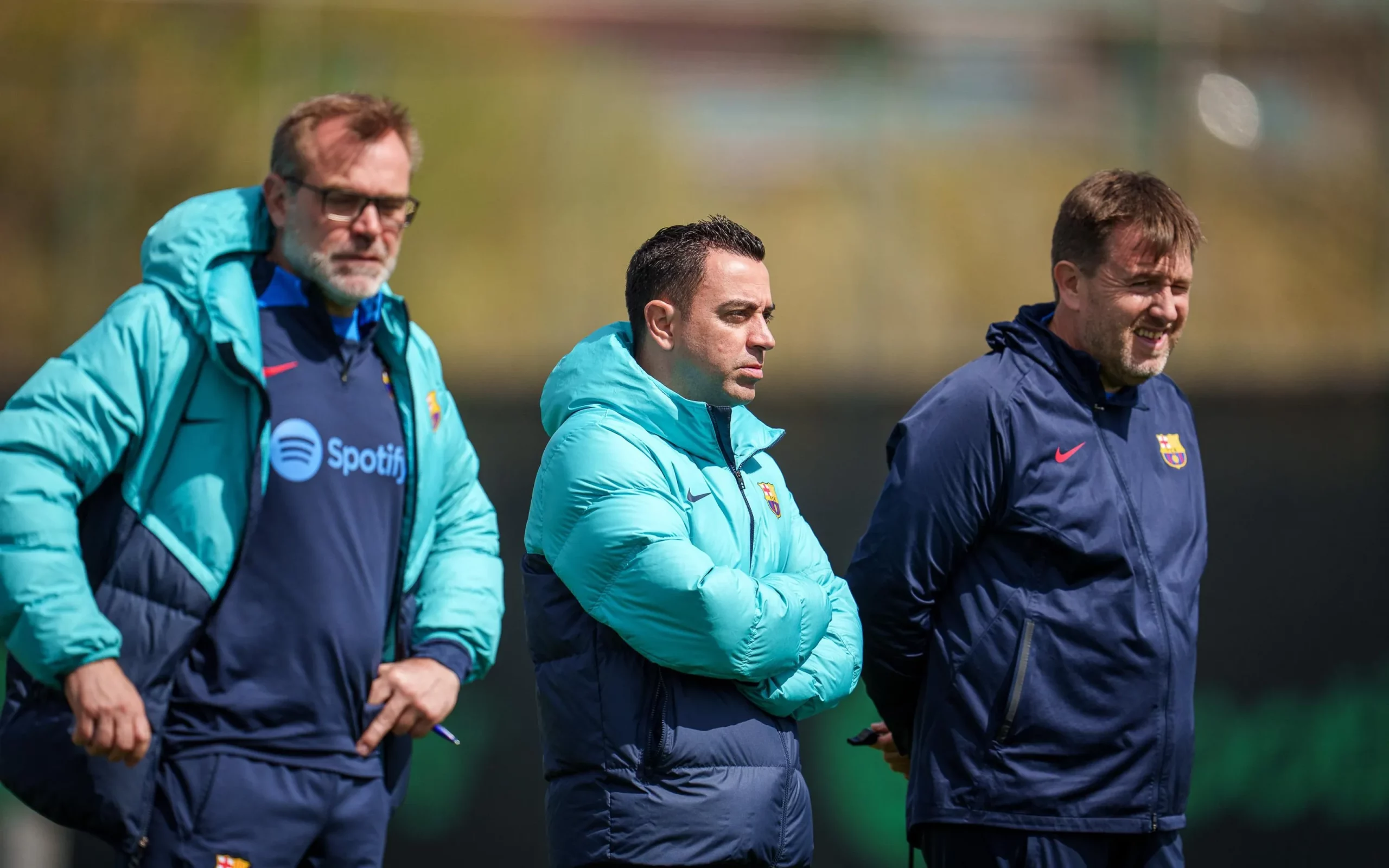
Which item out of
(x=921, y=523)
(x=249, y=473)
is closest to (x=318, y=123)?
(x=249, y=473)

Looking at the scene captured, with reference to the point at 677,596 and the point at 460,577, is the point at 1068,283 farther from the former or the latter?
the point at 460,577

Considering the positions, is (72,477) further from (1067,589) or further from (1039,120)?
(1039,120)

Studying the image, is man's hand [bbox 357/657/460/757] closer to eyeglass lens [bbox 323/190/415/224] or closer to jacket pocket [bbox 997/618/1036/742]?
eyeglass lens [bbox 323/190/415/224]

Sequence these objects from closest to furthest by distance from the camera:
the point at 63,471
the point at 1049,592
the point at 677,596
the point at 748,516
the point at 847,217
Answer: the point at 677,596 < the point at 63,471 < the point at 748,516 < the point at 1049,592 < the point at 847,217

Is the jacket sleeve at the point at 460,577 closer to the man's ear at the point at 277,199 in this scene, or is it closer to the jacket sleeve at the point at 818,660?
the man's ear at the point at 277,199

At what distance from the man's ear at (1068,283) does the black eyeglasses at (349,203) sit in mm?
1411

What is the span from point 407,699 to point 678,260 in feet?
3.35

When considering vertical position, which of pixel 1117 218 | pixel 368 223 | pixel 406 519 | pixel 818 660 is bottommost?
pixel 818 660

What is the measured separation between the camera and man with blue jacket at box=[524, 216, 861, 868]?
256 centimetres

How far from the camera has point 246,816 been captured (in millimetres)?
2766

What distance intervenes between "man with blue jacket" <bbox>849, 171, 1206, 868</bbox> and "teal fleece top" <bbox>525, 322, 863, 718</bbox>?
27 centimetres

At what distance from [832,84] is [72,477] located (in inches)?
178

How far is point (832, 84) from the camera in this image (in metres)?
6.58

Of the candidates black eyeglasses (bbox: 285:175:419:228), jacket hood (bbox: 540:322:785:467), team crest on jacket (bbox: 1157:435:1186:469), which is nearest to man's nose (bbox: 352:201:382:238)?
black eyeglasses (bbox: 285:175:419:228)
